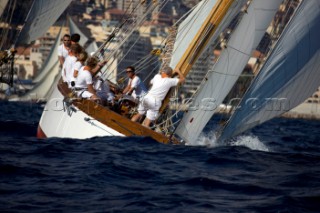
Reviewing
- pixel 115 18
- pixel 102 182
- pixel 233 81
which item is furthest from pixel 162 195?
pixel 115 18

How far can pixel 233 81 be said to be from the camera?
18953 millimetres

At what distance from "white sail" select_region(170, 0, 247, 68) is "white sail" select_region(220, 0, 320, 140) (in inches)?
86.4

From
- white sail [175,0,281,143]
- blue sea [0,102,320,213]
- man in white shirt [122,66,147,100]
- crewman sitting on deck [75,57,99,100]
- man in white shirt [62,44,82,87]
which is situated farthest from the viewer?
man in white shirt [122,66,147,100]

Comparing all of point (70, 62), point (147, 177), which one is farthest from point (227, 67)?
point (147, 177)

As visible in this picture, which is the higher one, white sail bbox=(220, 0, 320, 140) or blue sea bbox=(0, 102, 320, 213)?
white sail bbox=(220, 0, 320, 140)

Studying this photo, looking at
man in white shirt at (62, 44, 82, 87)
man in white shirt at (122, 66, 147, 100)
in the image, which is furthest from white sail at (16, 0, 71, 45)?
man in white shirt at (122, 66, 147, 100)

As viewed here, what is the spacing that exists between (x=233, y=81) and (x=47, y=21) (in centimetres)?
421

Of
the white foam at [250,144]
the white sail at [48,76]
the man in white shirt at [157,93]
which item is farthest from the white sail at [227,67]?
the white sail at [48,76]

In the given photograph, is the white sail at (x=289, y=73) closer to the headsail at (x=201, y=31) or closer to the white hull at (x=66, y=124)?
the headsail at (x=201, y=31)

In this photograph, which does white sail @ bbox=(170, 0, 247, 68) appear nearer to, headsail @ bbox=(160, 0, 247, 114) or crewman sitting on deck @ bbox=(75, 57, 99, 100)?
headsail @ bbox=(160, 0, 247, 114)

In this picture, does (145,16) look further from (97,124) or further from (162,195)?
(162,195)

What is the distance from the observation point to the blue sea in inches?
462

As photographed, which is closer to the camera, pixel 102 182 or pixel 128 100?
pixel 102 182

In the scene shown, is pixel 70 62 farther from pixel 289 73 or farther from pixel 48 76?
pixel 48 76
